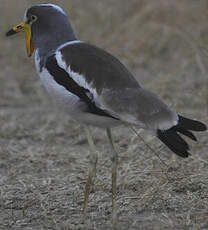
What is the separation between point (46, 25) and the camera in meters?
3.86

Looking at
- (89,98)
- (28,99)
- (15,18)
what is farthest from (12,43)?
(89,98)

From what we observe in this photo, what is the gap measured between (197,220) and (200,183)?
0.74m

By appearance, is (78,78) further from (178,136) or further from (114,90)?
(178,136)

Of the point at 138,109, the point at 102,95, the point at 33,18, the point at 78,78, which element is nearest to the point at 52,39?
the point at 33,18

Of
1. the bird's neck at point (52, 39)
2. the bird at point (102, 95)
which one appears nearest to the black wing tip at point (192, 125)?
the bird at point (102, 95)

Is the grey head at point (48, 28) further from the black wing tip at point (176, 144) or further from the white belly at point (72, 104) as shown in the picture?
the black wing tip at point (176, 144)

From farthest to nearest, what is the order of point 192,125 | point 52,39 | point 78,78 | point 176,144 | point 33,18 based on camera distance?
point 33,18 → point 52,39 → point 78,78 → point 192,125 → point 176,144

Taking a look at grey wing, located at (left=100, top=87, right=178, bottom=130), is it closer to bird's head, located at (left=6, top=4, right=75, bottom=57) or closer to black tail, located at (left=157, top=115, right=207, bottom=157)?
black tail, located at (left=157, top=115, right=207, bottom=157)

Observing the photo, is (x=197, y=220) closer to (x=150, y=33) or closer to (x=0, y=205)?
(x=0, y=205)

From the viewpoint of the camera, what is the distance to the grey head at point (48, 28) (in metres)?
3.77

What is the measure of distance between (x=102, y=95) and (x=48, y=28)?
73 centimetres

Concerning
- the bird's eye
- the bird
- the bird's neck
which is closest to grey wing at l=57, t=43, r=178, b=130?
the bird

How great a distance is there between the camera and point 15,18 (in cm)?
936

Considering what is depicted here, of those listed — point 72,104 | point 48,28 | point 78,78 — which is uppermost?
point 48,28
